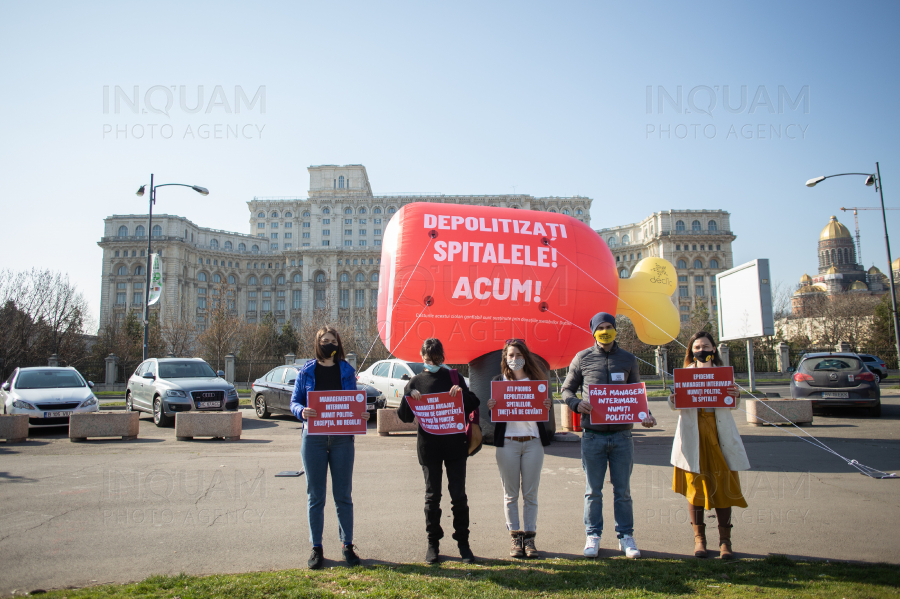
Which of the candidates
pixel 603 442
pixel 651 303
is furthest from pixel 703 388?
pixel 651 303

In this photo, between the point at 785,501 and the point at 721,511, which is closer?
the point at 721,511

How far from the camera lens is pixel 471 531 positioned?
5293 millimetres

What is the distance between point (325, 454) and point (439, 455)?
0.97 metres

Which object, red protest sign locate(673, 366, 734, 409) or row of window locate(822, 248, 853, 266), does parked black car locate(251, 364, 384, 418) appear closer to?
red protest sign locate(673, 366, 734, 409)

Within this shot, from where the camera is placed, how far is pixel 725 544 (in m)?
4.51

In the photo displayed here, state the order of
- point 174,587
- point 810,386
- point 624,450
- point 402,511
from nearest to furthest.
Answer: point 174,587 → point 624,450 → point 402,511 → point 810,386

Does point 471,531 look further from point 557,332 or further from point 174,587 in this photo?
point 557,332

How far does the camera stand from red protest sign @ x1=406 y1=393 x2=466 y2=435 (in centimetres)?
466

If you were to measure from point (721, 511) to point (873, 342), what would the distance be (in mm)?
46762

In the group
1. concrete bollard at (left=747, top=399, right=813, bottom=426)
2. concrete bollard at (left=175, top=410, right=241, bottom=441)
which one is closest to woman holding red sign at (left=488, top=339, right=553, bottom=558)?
concrete bollard at (left=175, top=410, right=241, bottom=441)

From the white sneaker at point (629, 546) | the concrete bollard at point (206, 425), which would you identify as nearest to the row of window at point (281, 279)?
the concrete bollard at point (206, 425)

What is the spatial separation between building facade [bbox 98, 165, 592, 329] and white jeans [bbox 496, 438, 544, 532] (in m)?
92.1

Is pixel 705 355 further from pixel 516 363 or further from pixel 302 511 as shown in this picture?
pixel 302 511

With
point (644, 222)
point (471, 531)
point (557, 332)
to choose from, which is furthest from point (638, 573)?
point (644, 222)
